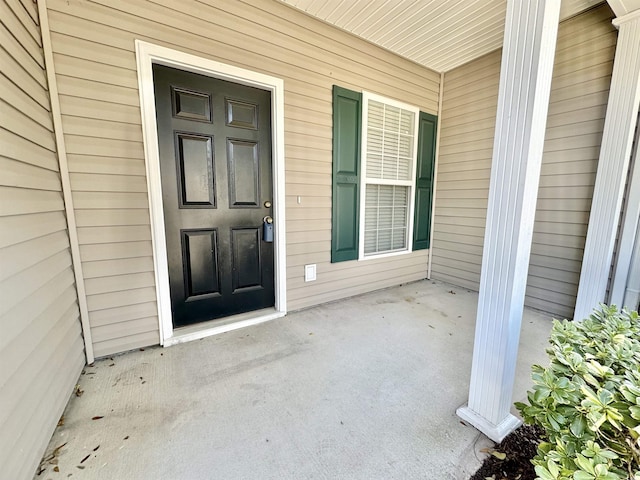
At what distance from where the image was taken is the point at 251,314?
254 centimetres

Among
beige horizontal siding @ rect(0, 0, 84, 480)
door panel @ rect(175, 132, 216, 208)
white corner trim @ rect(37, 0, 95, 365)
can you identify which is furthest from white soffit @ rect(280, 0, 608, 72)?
beige horizontal siding @ rect(0, 0, 84, 480)

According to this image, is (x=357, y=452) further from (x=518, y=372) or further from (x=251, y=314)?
(x=251, y=314)

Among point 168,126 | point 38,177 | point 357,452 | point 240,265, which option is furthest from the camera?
point 240,265

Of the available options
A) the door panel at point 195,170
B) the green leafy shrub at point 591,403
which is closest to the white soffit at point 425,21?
the door panel at point 195,170

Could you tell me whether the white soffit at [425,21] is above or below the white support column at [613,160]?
above

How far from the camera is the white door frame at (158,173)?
6.08 ft

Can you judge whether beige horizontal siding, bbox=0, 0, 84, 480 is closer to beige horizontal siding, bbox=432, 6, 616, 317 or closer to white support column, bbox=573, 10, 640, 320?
white support column, bbox=573, 10, 640, 320

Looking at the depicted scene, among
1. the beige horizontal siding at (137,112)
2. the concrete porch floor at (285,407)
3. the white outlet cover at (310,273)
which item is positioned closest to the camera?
the concrete porch floor at (285,407)

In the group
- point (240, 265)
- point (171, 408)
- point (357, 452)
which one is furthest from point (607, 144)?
point (171, 408)

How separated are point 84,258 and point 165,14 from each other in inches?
68.9

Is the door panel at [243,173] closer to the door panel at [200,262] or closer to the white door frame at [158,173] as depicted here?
the white door frame at [158,173]

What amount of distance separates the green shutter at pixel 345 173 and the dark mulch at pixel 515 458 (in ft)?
6.42

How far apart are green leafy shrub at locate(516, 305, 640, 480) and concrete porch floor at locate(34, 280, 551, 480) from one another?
0.56 m

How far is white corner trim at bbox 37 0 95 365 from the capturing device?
5.13 ft
